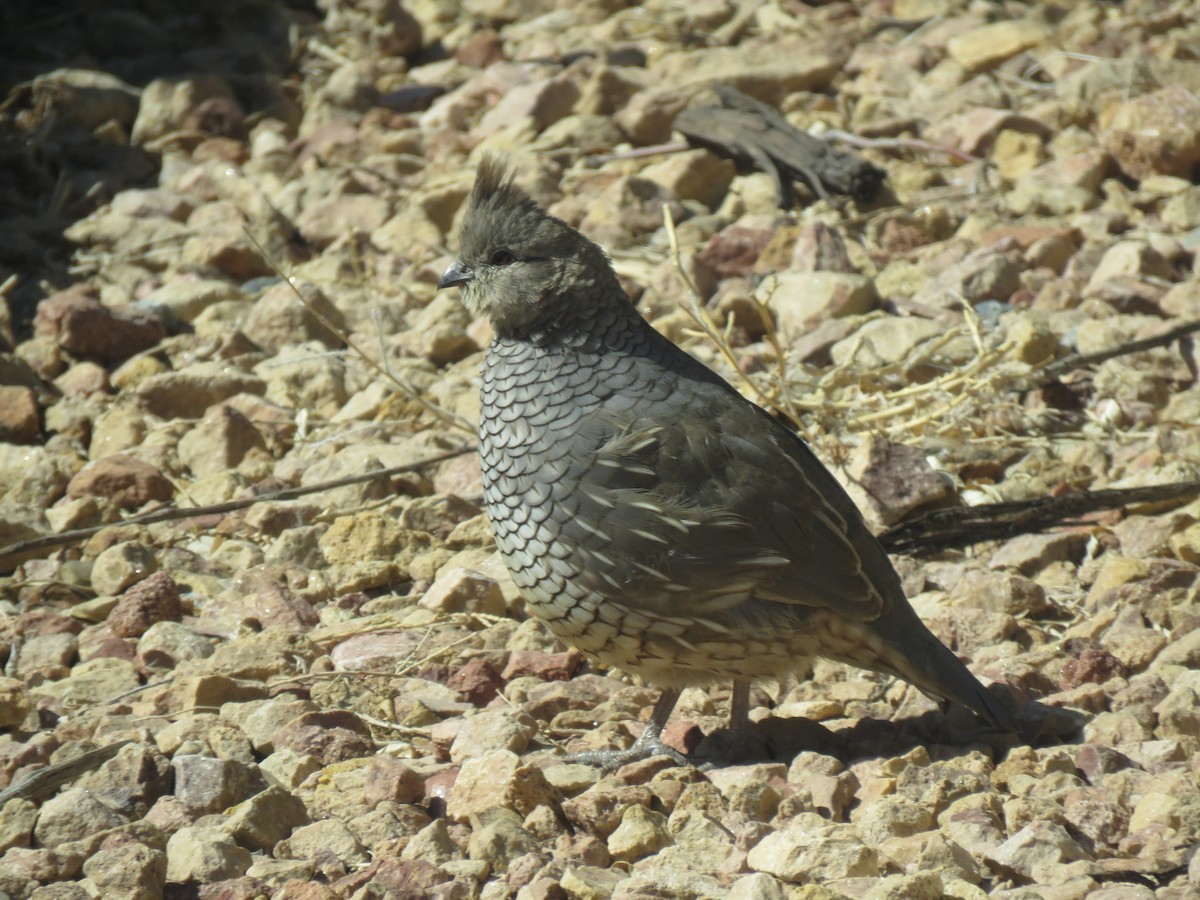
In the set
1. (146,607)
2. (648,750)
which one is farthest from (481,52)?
(648,750)

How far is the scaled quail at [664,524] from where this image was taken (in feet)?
14.0

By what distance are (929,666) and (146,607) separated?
2.55 m

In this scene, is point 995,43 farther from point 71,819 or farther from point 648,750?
point 71,819

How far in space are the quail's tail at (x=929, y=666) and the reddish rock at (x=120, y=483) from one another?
288cm

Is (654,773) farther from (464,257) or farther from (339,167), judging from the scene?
(339,167)

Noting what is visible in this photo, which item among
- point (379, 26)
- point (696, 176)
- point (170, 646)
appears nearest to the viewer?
point (170, 646)

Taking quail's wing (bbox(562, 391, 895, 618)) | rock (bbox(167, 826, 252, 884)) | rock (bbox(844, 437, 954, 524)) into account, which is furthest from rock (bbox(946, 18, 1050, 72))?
rock (bbox(167, 826, 252, 884))

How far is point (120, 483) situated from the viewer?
5.82 metres

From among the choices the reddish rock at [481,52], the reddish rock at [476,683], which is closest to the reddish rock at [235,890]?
the reddish rock at [476,683]

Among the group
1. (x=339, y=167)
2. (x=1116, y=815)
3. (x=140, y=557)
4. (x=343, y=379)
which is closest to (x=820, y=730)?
(x=1116, y=815)

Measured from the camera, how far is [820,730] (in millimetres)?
4457

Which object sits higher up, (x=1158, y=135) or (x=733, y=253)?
(x=1158, y=135)

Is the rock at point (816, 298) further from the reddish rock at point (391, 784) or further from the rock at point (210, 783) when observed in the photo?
the rock at point (210, 783)

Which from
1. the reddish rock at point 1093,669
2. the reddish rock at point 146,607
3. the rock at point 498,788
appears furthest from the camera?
the reddish rock at point 146,607
